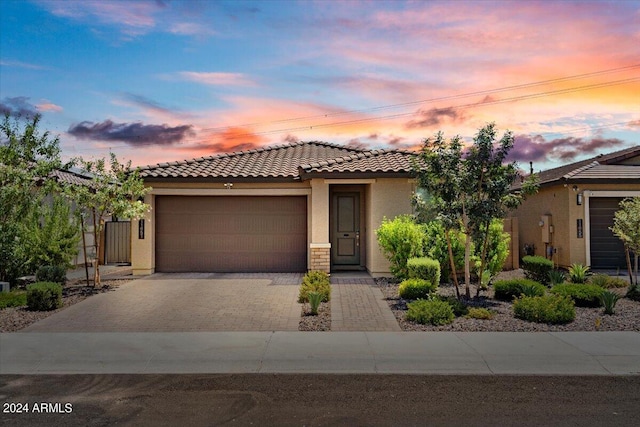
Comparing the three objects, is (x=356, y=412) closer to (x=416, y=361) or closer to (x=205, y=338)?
(x=416, y=361)

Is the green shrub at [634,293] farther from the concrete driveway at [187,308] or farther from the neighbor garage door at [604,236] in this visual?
the concrete driveway at [187,308]

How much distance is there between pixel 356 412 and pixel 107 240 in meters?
17.1

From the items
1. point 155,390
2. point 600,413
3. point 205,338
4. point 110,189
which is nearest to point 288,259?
point 110,189

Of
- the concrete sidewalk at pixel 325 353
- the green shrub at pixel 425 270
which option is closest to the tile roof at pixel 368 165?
the green shrub at pixel 425 270

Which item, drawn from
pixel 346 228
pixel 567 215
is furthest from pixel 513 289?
pixel 567 215

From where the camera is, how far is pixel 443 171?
11.2 metres

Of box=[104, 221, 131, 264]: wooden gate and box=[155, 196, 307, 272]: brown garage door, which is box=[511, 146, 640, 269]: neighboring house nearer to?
box=[155, 196, 307, 272]: brown garage door

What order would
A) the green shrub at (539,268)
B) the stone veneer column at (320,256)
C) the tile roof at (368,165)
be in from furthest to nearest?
the stone veneer column at (320,256) < the tile roof at (368,165) < the green shrub at (539,268)

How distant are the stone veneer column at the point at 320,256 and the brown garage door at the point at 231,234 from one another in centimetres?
130

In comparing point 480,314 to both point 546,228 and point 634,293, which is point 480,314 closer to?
point 634,293

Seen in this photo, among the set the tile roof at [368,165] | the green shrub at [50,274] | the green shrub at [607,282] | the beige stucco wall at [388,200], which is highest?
the tile roof at [368,165]

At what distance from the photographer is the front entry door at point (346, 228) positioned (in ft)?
55.4

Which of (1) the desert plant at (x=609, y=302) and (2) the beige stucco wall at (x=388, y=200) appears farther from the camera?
(2) the beige stucco wall at (x=388, y=200)

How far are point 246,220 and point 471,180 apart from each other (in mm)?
7850
